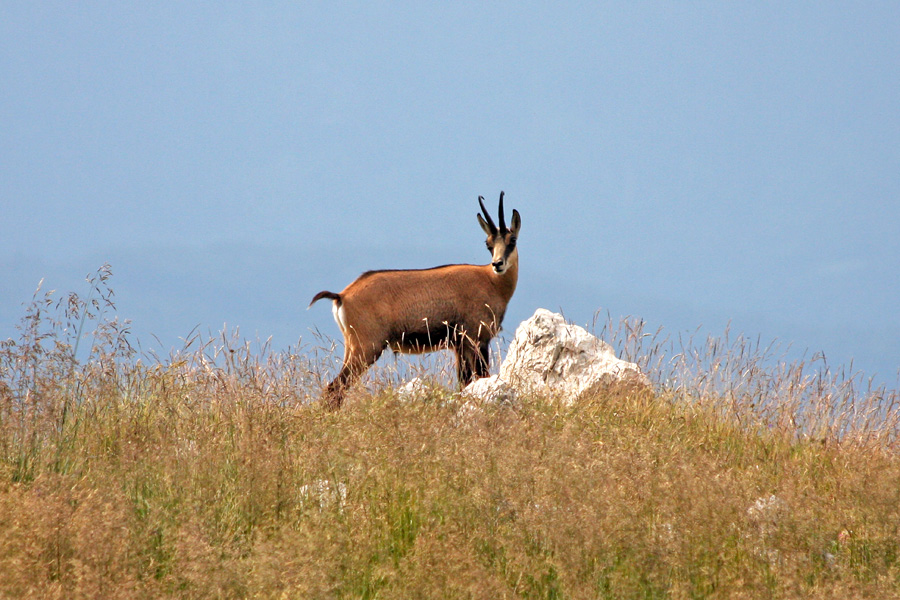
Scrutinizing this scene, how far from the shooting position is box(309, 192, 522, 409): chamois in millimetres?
9297

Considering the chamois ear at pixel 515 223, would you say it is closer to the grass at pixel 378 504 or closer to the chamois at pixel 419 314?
the chamois at pixel 419 314

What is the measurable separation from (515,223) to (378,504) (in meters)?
6.61

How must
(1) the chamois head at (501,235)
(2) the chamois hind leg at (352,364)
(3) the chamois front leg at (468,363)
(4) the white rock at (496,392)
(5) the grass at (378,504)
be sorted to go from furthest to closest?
(1) the chamois head at (501,235) → (3) the chamois front leg at (468,363) → (2) the chamois hind leg at (352,364) → (4) the white rock at (496,392) → (5) the grass at (378,504)

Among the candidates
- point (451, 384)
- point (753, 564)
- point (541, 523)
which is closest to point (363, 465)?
point (541, 523)

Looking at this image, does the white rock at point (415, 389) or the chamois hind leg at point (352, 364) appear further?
the chamois hind leg at point (352, 364)

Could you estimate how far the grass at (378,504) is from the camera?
141 inches

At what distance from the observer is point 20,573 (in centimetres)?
348

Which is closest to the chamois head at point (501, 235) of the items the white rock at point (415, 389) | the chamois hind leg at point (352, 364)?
the chamois hind leg at point (352, 364)

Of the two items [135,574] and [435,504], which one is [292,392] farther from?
[135,574]

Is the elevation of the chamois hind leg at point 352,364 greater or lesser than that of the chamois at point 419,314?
lesser

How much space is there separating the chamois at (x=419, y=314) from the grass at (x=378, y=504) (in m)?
2.82

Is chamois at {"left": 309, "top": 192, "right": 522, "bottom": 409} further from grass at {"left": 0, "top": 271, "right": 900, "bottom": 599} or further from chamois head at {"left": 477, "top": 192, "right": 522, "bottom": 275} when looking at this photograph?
grass at {"left": 0, "top": 271, "right": 900, "bottom": 599}

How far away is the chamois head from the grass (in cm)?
410

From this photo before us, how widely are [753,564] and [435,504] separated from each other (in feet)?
5.09
